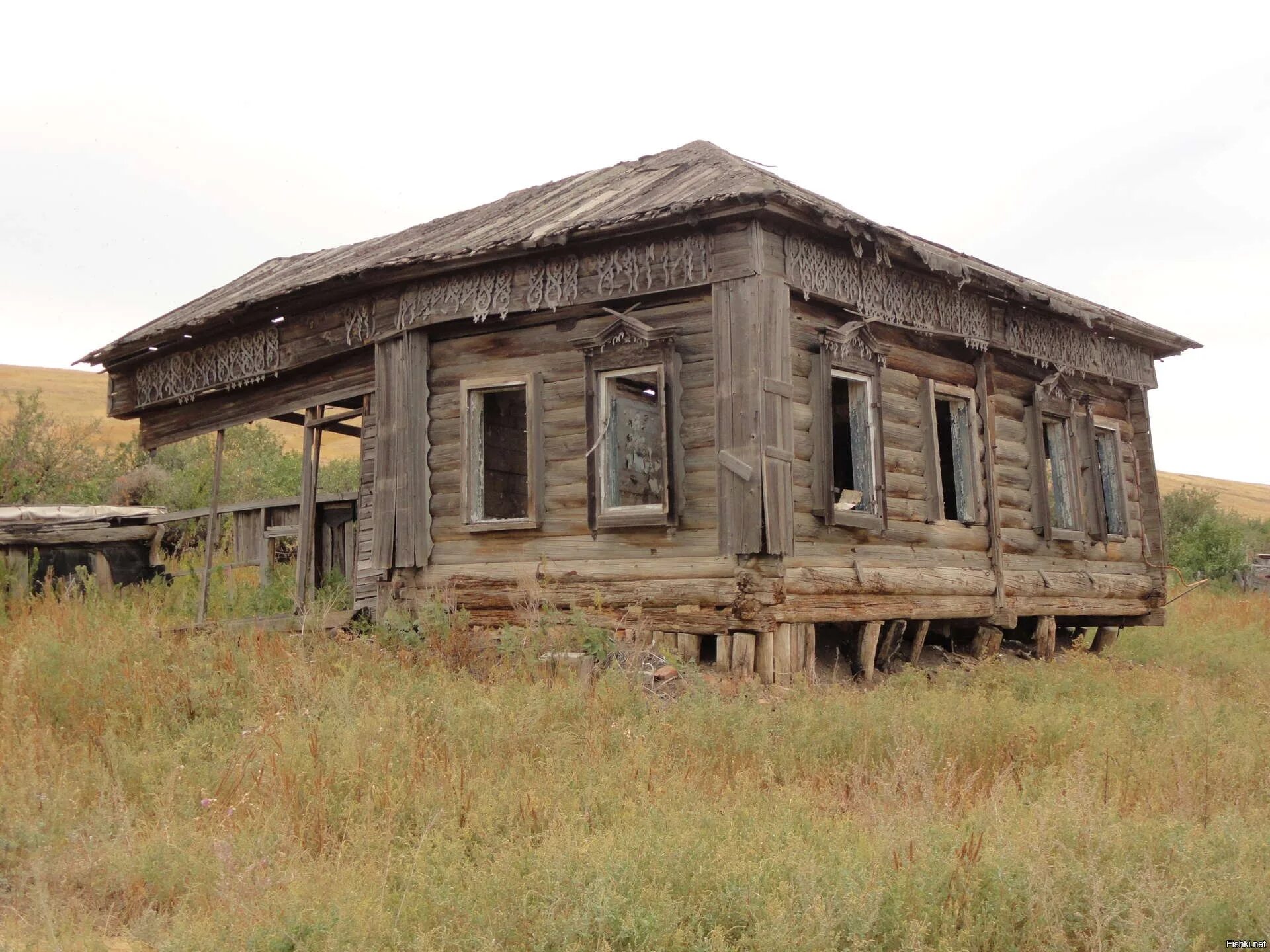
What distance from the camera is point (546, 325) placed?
10680mm

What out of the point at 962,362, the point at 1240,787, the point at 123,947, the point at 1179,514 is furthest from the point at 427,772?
the point at 1179,514

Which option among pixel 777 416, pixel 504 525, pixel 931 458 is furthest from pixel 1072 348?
pixel 504 525

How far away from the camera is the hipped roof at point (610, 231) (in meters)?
9.33

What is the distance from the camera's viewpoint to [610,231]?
378 inches

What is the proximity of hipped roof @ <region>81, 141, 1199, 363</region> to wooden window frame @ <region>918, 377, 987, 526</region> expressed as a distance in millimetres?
1171

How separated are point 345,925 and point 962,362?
9924 millimetres

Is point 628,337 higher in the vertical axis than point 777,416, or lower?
higher

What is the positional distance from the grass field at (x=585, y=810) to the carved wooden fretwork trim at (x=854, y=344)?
3037 mm

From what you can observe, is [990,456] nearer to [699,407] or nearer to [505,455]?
[699,407]

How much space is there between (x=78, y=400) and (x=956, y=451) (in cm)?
7431

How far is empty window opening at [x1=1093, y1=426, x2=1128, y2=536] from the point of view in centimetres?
1443

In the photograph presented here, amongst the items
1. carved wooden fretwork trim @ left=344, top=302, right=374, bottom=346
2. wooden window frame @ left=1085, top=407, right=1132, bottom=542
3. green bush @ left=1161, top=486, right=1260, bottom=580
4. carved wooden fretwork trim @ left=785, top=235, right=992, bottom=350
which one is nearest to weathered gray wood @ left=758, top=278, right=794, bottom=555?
carved wooden fretwork trim @ left=785, top=235, right=992, bottom=350

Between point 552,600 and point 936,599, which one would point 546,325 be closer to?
point 552,600

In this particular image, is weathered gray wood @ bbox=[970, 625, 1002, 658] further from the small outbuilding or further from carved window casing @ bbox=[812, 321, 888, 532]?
the small outbuilding
